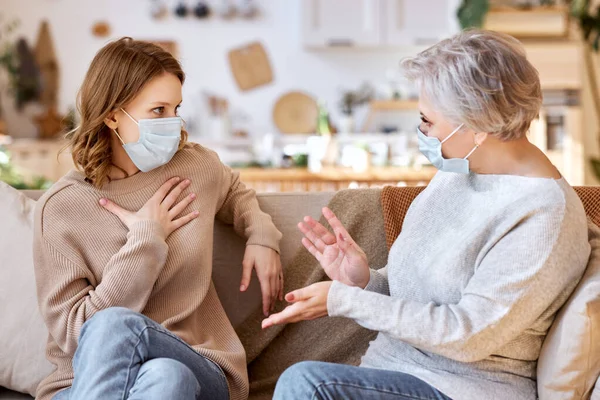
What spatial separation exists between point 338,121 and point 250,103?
78cm

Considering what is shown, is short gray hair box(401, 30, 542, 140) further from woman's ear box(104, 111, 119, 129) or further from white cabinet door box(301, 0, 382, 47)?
white cabinet door box(301, 0, 382, 47)

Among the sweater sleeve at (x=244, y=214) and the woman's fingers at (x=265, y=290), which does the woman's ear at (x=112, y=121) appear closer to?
the sweater sleeve at (x=244, y=214)

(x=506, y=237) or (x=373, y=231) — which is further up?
(x=506, y=237)

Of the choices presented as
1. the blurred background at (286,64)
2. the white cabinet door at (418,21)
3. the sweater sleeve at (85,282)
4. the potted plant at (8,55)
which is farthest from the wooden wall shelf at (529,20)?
the sweater sleeve at (85,282)

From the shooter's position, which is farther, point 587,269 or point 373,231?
point 373,231

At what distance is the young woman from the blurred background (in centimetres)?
436

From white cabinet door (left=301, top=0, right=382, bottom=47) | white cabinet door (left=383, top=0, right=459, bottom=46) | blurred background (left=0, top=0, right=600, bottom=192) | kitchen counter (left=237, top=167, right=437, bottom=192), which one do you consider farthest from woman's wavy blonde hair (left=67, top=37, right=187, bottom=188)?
white cabinet door (left=383, top=0, right=459, bottom=46)

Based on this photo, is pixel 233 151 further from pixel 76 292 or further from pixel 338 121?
pixel 76 292

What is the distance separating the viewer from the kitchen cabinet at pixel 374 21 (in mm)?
6605

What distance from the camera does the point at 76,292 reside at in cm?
163

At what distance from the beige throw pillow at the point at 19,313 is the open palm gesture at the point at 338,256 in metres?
0.71

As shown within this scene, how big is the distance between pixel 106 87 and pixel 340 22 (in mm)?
5114

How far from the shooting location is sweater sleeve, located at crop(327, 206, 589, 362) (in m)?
1.32

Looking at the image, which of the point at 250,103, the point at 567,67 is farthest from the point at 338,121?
the point at 567,67
